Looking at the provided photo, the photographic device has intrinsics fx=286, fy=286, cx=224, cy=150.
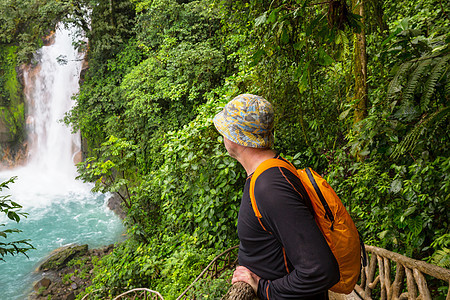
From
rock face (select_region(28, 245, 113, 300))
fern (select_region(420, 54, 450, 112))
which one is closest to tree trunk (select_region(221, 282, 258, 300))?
fern (select_region(420, 54, 450, 112))

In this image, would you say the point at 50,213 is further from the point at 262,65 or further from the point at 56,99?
the point at 262,65

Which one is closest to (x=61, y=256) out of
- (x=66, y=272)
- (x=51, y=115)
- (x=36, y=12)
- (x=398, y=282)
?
(x=66, y=272)

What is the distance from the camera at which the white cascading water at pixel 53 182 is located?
33.0 feet

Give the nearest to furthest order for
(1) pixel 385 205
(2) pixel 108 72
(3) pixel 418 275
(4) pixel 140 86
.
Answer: (3) pixel 418 275, (1) pixel 385 205, (4) pixel 140 86, (2) pixel 108 72

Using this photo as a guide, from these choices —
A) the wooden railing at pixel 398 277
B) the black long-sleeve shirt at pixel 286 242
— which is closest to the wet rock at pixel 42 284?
the wooden railing at pixel 398 277

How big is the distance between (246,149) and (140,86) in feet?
26.5

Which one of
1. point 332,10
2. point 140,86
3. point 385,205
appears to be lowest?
point 385,205

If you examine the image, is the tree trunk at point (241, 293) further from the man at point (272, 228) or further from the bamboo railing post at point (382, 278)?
the bamboo railing post at point (382, 278)

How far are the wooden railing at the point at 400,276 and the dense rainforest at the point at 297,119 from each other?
0.23m

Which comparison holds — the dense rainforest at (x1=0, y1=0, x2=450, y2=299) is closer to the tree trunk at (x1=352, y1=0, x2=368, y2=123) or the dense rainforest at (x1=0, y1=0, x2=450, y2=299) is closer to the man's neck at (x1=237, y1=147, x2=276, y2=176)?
the tree trunk at (x1=352, y1=0, x2=368, y2=123)

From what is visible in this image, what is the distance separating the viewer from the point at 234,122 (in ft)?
4.33

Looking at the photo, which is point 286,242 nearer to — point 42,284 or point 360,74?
point 360,74

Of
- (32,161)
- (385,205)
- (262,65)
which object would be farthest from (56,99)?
(385,205)

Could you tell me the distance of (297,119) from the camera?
4.39m
